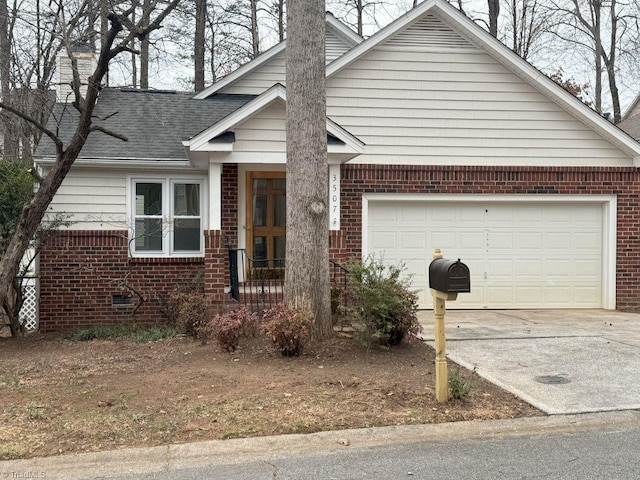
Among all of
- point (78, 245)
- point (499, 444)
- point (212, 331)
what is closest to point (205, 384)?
point (212, 331)

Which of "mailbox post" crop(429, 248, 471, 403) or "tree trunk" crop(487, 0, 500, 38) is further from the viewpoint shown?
"tree trunk" crop(487, 0, 500, 38)

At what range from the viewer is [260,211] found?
1152cm

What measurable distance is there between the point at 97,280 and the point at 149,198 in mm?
1793

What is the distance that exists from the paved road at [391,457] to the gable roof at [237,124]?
5.60 m

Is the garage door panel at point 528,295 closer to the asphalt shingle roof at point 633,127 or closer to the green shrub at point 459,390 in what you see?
the green shrub at point 459,390

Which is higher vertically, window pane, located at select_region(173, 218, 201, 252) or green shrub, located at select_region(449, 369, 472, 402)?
window pane, located at select_region(173, 218, 201, 252)

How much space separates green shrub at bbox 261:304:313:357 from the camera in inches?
259

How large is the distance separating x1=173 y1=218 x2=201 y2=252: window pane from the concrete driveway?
450cm

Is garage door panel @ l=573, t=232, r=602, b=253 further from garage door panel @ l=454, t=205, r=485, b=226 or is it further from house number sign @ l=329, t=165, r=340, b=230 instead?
house number sign @ l=329, t=165, r=340, b=230

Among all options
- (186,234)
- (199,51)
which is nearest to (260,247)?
(186,234)

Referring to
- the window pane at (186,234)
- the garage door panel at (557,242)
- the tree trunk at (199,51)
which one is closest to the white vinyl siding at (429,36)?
the garage door panel at (557,242)

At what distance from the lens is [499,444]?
4492 millimetres

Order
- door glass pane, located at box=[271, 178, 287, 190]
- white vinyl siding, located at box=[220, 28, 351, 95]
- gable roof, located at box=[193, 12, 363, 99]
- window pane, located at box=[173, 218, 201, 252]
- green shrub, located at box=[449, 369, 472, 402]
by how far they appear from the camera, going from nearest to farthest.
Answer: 1. green shrub, located at box=[449, 369, 472, 402]
2. window pane, located at box=[173, 218, 201, 252]
3. door glass pane, located at box=[271, 178, 287, 190]
4. gable roof, located at box=[193, 12, 363, 99]
5. white vinyl siding, located at box=[220, 28, 351, 95]

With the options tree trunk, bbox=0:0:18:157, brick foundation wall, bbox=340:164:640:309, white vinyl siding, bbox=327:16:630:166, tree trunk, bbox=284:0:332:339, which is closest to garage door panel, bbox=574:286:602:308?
brick foundation wall, bbox=340:164:640:309
